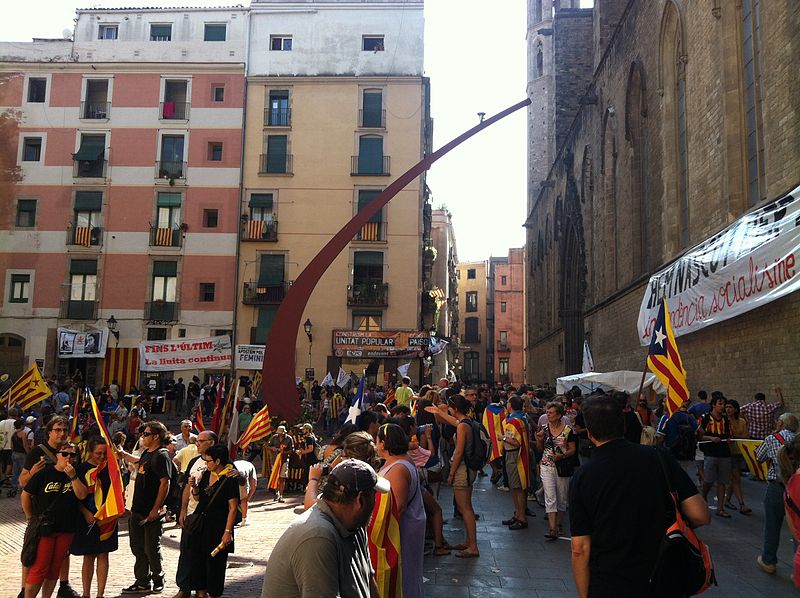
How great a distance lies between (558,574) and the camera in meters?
7.27

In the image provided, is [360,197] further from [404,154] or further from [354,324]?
[354,324]

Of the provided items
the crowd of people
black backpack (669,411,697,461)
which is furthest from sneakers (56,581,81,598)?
black backpack (669,411,697,461)

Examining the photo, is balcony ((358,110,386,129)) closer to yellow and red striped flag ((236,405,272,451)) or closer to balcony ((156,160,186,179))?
balcony ((156,160,186,179))

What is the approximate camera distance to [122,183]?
34.1 m

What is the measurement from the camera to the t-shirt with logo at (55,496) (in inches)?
248

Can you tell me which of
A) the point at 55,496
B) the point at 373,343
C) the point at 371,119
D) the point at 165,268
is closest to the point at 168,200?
the point at 165,268

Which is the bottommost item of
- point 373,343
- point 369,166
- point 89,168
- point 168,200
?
point 373,343

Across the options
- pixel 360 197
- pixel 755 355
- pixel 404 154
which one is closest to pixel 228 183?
pixel 360 197

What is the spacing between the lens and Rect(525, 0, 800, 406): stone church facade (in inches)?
518

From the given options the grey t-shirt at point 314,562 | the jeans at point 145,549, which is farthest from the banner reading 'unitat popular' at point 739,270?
the grey t-shirt at point 314,562

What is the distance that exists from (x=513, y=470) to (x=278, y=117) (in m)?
28.5

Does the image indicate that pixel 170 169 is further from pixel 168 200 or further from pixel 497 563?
pixel 497 563

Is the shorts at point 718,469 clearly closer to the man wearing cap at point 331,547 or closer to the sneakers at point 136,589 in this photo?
the sneakers at point 136,589

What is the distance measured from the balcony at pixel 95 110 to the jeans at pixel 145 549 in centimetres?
3134
